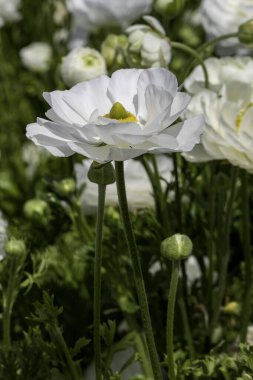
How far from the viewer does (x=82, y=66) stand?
110 centimetres

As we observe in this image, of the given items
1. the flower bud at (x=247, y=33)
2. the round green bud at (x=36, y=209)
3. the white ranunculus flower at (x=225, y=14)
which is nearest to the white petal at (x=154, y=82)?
the flower bud at (x=247, y=33)

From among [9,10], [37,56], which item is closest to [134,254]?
[37,56]

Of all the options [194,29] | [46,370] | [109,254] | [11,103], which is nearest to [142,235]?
[109,254]

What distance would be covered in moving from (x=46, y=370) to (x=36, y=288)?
8.0 inches

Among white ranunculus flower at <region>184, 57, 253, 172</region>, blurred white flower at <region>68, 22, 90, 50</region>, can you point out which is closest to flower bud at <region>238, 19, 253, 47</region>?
white ranunculus flower at <region>184, 57, 253, 172</region>

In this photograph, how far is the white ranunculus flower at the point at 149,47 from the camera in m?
0.96

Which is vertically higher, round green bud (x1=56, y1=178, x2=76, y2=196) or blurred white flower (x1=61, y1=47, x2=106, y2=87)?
blurred white flower (x1=61, y1=47, x2=106, y2=87)

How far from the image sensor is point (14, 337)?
113 cm

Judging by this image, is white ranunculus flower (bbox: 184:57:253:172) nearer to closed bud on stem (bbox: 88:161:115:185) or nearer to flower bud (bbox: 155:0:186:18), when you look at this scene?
flower bud (bbox: 155:0:186:18)

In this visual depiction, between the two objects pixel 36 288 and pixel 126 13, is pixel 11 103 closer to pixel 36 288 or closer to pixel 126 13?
pixel 126 13

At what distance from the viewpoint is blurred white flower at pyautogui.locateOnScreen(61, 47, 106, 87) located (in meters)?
1.11

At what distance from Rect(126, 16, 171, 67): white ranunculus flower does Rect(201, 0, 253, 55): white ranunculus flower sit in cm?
45

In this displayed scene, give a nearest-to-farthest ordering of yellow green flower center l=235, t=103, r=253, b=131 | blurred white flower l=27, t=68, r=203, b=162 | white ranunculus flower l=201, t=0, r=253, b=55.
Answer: blurred white flower l=27, t=68, r=203, b=162 → yellow green flower center l=235, t=103, r=253, b=131 → white ranunculus flower l=201, t=0, r=253, b=55

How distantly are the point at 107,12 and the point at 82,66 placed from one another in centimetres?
57
